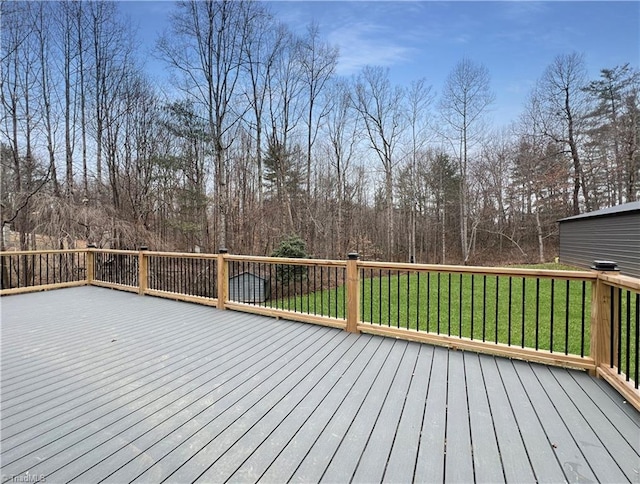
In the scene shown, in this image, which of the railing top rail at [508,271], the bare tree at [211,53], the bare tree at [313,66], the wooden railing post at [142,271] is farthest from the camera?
the bare tree at [313,66]

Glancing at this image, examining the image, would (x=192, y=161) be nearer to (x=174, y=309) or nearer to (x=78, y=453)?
(x=174, y=309)

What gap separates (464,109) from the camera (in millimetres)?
15656

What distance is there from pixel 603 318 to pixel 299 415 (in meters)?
2.37

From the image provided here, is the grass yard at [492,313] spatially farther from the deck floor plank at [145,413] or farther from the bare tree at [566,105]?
the bare tree at [566,105]

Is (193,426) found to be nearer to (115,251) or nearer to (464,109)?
(115,251)

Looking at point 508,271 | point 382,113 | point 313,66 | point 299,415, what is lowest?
point 299,415

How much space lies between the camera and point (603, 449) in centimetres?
158

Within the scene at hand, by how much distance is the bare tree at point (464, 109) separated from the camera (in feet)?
49.7

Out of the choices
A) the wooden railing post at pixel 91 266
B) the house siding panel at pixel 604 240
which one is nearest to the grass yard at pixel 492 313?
the house siding panel at pixel 604 240

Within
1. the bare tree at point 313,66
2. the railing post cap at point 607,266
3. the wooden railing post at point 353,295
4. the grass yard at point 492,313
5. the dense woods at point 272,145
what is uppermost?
the bare tree at point 313,66

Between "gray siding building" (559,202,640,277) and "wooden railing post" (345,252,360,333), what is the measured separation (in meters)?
10.2

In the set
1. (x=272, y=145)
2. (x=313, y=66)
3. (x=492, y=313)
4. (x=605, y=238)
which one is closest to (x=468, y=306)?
(x=492, y=313)

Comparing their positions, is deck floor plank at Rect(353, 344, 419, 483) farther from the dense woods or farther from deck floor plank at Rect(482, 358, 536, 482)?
the dense woods

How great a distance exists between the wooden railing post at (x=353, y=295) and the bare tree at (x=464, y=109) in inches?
552
